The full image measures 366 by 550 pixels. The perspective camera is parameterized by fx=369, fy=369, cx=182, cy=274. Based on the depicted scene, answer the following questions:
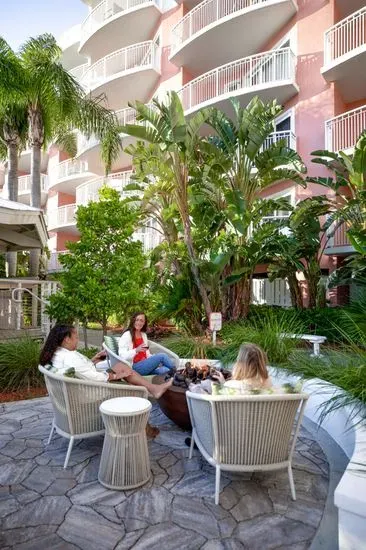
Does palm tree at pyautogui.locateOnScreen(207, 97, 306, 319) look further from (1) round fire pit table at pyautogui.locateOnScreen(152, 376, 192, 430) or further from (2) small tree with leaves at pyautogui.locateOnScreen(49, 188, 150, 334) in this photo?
(1) round fire pit table at pyautogui.locateOnScreen(152, 376, 192, 430)

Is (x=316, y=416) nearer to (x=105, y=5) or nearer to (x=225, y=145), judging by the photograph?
(x=225, y=145)

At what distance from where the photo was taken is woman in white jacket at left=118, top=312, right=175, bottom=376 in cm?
521

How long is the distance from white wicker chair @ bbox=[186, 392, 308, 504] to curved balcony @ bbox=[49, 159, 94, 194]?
2332 cm

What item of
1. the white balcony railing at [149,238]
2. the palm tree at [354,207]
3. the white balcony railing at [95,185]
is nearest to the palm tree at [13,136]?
the white balcony railing at [149,238]

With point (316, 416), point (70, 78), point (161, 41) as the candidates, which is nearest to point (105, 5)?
point (161, 41)

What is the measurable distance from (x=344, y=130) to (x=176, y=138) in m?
7.07

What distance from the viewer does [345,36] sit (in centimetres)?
1221

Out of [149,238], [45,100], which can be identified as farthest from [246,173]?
[149,238]

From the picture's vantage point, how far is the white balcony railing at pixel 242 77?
44.6ft

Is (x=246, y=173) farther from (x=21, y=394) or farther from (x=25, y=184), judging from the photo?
(x=25, y=184)

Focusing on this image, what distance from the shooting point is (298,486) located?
330 centimetres

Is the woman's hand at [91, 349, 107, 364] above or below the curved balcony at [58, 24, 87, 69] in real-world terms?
below

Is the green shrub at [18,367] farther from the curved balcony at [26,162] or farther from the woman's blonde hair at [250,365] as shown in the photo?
the curved balcony at [26,162]

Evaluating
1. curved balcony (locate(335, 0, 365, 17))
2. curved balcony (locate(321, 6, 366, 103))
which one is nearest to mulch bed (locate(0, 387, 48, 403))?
curved balcony (locate(321, 6, 366, 103))
